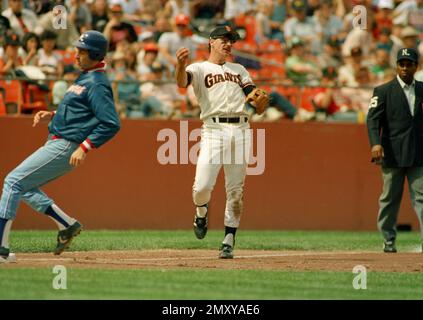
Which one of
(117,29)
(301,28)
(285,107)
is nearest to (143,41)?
(117,29)

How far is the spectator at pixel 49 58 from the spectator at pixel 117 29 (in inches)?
57.7

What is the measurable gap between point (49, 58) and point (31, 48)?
1.24 feet

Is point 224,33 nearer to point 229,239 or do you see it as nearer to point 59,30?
point 229,239

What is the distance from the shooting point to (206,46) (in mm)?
19969

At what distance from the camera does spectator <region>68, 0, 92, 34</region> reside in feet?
62.8

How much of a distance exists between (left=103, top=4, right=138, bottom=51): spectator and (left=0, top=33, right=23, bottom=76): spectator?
2343 millimetres

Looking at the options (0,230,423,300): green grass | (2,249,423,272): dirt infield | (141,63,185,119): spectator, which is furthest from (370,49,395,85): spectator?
(0,230,423,300): green grass

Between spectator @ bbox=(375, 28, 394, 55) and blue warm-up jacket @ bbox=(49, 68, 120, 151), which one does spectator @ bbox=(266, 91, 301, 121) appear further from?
blue warm-up jacket @ bbox=(49, 68, 120, 151)

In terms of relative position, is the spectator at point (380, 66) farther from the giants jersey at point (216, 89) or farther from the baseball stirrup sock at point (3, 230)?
the baseball stirrup sock at point (3, 230)

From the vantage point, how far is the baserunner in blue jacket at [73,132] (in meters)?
10.5
